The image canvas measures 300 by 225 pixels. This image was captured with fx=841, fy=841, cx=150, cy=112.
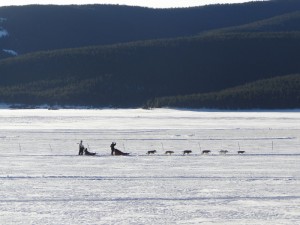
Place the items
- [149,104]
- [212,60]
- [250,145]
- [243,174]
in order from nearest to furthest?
[243,174]
[250,145]
[149,104]
[212,60]

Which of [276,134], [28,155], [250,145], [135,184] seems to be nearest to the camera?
[135,184]

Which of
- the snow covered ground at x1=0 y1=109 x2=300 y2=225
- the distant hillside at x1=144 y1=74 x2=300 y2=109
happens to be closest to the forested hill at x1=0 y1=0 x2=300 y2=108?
the distant hillside at x1=144 y1=74 x2=300 y2=109

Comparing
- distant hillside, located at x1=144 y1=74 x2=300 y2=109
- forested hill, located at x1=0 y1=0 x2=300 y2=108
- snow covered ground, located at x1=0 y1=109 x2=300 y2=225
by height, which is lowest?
snow covered ground, located at x1=0 y1=109 x2=300 y2=225

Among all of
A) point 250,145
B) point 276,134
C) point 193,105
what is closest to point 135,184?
point 250,145

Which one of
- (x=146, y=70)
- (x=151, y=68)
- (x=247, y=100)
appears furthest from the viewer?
(x=151, y=68)

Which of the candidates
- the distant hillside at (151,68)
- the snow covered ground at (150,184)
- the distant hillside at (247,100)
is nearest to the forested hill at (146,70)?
the distant hillside at (151,68)

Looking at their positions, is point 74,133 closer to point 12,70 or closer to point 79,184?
point 79,184

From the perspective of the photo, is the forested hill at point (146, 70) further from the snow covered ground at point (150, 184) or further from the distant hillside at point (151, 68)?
the snow covered ground at point (150, 184)

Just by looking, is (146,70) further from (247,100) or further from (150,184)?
(150,184)

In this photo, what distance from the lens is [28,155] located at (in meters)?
38.1

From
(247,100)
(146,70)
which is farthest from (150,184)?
(146,70)

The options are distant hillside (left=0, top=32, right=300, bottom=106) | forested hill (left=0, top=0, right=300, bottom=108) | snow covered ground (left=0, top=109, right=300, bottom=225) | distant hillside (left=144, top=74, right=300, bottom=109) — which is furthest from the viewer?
distant hillside (left=0, top=32, right=300, bottom=106)

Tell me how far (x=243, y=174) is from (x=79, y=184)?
6.25 meters

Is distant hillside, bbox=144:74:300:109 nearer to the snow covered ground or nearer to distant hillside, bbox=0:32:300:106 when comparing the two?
distant hillside, bbox=0:32:300:106
